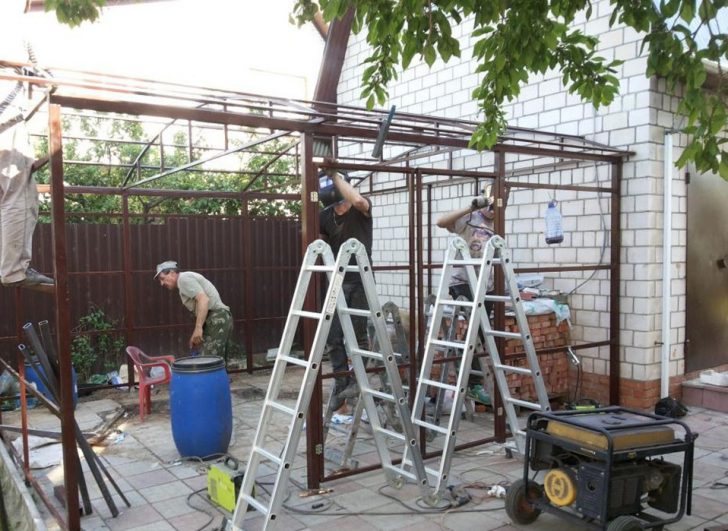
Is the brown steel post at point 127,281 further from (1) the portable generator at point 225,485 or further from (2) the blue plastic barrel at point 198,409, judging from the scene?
(1) the portable generator at point 225,485

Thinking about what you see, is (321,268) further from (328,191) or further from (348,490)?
(348,490)

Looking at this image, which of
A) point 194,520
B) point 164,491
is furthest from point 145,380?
point 194,520

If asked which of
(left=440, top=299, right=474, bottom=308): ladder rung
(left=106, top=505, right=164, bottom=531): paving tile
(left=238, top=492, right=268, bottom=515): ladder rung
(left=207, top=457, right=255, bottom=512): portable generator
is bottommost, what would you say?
(left=106, top=505, right=164, bottom=531): paving tile

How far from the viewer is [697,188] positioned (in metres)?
6.36

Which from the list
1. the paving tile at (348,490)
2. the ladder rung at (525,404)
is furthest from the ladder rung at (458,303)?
the paving tile at (348,490)

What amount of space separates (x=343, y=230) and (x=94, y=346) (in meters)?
5.11

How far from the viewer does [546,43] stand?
3.37 m

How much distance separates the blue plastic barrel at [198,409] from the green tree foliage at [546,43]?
2647 mm

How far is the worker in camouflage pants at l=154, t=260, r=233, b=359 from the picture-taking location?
6660mm

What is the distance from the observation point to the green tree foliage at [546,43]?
307 centimetres

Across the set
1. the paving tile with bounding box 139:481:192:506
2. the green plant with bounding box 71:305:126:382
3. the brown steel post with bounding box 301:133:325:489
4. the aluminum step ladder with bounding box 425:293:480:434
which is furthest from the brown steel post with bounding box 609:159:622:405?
the green plant with bounding box 71:305:126:382

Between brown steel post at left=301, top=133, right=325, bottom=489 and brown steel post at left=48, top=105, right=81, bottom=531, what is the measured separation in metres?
1.48

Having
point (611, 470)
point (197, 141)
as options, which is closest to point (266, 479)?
point (611, 470)

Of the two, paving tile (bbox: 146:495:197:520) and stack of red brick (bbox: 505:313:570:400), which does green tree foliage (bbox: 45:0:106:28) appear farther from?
stack of red brick (bbox: 505:313:570:400)
